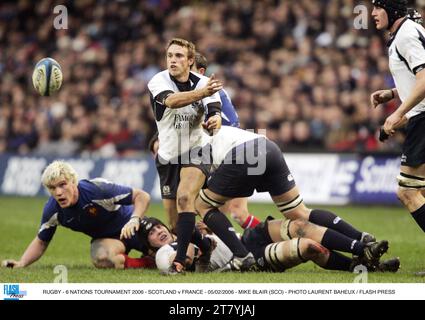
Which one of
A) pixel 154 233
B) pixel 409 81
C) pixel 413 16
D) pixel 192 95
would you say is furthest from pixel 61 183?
pixel 413 16

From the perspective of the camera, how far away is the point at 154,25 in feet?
70.3

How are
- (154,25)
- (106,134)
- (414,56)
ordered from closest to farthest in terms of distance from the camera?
(414,56) → (106,134) → (154,25)

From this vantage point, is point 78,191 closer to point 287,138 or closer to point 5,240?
point 5,240

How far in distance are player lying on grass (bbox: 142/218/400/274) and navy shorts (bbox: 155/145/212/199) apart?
34cm

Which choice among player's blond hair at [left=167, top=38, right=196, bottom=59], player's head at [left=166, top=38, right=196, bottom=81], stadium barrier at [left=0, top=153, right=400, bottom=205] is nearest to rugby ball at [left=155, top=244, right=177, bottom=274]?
player's head at [left=166, top=38, right=196, bottom=81]

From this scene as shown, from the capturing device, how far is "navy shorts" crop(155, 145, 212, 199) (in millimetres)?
7750

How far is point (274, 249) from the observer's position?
7.45 m

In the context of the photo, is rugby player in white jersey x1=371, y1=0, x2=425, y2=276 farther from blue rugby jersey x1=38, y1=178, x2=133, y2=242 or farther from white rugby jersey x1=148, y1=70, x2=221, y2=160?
blue rugby jersey x1=38, y1=178, x2=133, y2=242

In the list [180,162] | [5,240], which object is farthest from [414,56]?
[5,240]

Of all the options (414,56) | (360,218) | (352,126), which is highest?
(414,56)

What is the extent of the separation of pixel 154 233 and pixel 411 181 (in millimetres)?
2355

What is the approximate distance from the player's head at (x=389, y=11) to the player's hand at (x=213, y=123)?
5.20 feet

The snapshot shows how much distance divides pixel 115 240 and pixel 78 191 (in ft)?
2.04

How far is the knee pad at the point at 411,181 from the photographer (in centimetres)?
733
